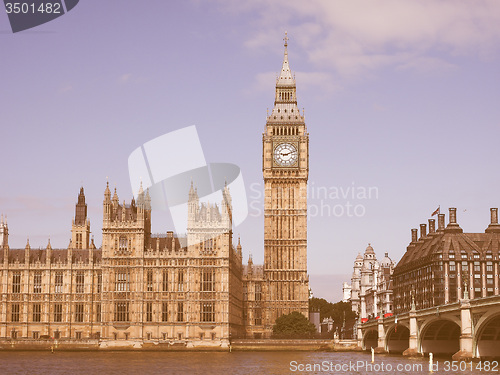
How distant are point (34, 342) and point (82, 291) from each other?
41.4 feet

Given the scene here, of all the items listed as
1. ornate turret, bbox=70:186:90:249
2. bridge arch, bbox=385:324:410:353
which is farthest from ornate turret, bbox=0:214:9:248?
bridge arch, bbox=385:324:410:353

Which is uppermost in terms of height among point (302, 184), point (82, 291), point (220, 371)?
point (302, 184)

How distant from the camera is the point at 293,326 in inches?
6260

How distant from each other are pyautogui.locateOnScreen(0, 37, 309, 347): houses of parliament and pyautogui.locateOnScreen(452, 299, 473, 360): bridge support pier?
184 ft

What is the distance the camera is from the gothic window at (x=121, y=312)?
146 metres

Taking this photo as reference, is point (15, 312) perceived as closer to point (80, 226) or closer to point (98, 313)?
point (98, 313)

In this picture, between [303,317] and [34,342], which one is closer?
[34,342]

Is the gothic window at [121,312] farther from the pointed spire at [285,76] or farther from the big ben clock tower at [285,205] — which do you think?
the pointed spire at [285,76]

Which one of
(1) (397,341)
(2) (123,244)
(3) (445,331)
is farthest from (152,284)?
(3) (445,331)

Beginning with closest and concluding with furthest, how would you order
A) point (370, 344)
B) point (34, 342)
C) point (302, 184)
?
point (34, 342) < point (370, 344) < point (302, 184)

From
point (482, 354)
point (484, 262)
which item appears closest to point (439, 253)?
point (484, 262)

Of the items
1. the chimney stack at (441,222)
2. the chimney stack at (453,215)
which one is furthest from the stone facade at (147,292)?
the chimney stack at (441,222)

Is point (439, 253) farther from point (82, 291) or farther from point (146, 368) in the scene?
point (146, 368)

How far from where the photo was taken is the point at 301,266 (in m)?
170
